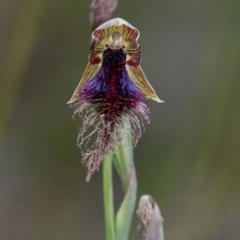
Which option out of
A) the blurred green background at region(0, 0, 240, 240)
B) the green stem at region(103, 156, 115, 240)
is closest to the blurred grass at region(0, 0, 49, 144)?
the blurred green background at region(0, 0, 240, 240)

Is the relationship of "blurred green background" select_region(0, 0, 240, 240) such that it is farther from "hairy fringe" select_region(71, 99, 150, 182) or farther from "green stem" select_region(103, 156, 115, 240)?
"hairy fringe" select_region(71, 99, 150, 182)

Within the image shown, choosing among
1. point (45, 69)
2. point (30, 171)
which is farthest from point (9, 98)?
point (30, 171)

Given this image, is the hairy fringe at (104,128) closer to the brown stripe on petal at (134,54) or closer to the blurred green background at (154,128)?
the brown stripe on petal at (134,54)

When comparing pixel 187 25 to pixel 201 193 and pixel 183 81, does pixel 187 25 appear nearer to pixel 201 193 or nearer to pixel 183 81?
pixel 183 81

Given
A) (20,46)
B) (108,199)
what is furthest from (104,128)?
(20,46)

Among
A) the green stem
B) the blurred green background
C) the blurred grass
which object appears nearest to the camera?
the green stem

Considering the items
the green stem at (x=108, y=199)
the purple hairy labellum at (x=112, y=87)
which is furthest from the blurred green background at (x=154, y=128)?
the purple hairy labellum at (x=112, y=87)

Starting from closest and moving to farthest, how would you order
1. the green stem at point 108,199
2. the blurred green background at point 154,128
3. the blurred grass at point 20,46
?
the green stem at point 108,199 → the blurred grass at point 20,46 → the blurred green background at point 154,128
